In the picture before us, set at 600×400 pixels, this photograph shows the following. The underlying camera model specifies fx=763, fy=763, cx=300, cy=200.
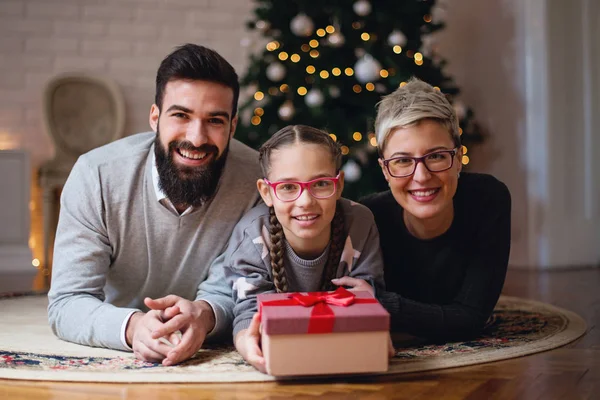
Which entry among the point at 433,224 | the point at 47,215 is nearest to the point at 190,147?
the point at 433,224

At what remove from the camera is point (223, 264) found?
192cm

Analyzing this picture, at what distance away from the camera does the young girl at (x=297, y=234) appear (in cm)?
171

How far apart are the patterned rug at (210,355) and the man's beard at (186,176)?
399mm

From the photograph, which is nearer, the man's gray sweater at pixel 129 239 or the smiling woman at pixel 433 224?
the smiling woman at pixel 433 224

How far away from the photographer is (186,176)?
6.43ft

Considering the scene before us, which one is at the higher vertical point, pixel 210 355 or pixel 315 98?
pixel 315 98

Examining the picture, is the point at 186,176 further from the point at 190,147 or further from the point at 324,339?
the point at 324,339

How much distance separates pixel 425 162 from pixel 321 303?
0.48 metres

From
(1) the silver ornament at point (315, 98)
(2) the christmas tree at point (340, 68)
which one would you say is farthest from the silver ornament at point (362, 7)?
(1) the silver ornament at point (315, 98)

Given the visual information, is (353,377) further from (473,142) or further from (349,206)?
(473,142)

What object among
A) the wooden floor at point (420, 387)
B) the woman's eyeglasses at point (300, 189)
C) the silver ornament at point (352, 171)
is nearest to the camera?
the wooden floor at point (420, 387)

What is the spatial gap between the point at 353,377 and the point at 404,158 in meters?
0.55

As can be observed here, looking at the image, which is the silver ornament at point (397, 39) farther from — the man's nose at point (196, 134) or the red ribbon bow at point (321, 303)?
the red ribbon bow at point (321, 303)

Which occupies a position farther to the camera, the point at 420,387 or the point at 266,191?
the point at 266,191
